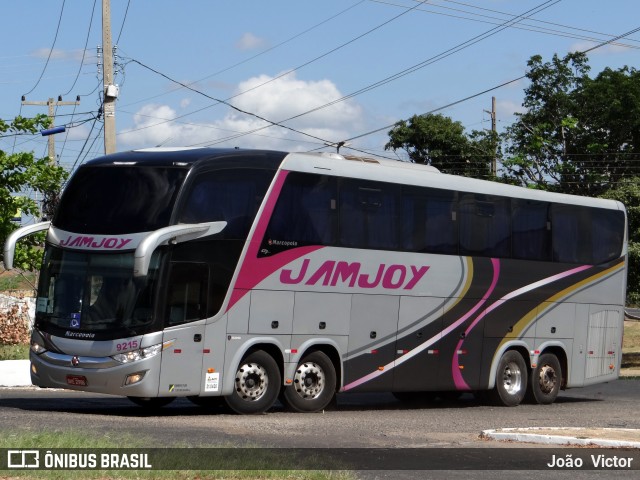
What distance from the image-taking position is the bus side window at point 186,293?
17141mm

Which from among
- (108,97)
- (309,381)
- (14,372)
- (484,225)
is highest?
(108,97)

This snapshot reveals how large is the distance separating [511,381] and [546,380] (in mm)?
1155

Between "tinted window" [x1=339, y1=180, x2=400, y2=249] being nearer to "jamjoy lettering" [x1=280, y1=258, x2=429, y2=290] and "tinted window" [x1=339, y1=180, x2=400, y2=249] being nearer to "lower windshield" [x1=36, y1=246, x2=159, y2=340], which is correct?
"jamjoy lettering" [x1=280, y1=258, x2=429, y2=290]

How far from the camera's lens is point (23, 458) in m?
10.4

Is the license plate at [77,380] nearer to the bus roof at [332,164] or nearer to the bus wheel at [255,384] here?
the bus wheel at [255,384]

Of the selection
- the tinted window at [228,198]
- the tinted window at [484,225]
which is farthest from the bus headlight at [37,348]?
the tinted window at [484,225]

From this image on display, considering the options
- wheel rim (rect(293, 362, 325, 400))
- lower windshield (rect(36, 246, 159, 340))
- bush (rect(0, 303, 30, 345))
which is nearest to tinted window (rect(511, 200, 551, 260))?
wheel rim (rect(293, 362, 325, 400))

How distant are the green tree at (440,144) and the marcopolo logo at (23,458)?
144 feet

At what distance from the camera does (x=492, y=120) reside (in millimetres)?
55250

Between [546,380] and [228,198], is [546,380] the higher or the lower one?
the lower one

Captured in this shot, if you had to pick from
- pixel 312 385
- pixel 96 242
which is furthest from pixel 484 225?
pixel 96 242

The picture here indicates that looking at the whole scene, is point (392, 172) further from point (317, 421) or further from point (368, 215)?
point (317, 421)

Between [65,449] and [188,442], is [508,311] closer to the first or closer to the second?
[188,442]

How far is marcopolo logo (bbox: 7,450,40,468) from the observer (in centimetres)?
1015
